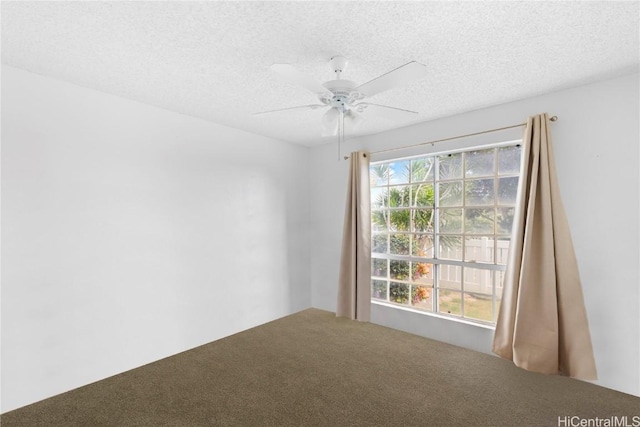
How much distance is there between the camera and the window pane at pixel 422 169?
10.5 feet

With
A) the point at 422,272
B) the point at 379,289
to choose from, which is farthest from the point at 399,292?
the point at 422,272

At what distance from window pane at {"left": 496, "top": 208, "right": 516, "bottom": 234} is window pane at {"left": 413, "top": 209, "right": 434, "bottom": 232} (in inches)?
23.7

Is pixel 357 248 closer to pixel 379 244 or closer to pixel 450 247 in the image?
pixel 379 244

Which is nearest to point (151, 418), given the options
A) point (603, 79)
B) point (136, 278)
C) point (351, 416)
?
point (351, 416)

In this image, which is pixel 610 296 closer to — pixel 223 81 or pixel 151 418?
pixel 151 418

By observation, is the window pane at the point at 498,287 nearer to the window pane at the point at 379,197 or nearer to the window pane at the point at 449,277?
the window pane at the point at 449,277

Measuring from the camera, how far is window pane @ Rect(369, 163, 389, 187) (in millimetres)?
3551

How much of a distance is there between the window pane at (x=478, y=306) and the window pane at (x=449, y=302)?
8cm

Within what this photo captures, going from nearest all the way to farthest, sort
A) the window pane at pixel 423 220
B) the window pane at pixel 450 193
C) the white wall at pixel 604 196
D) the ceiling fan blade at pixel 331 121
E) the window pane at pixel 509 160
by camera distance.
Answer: the ceiling fan blade at pixel 331 121 → the white wall at pixel 604 196 → the window pane at pixel 509 160 → the window pane at pixel 450 193 → the window pane at pixel 423 220

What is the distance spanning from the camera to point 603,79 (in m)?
2.14

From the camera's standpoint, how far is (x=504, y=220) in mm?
2734

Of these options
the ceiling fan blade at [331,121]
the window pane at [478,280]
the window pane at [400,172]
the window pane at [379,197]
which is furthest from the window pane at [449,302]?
the ceiling fan blade at [331,121]

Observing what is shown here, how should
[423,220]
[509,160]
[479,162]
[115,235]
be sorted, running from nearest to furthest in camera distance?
[115,235] → [509,160] → [479,162] → [423,220]

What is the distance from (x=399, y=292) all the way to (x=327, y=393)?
2.18m
